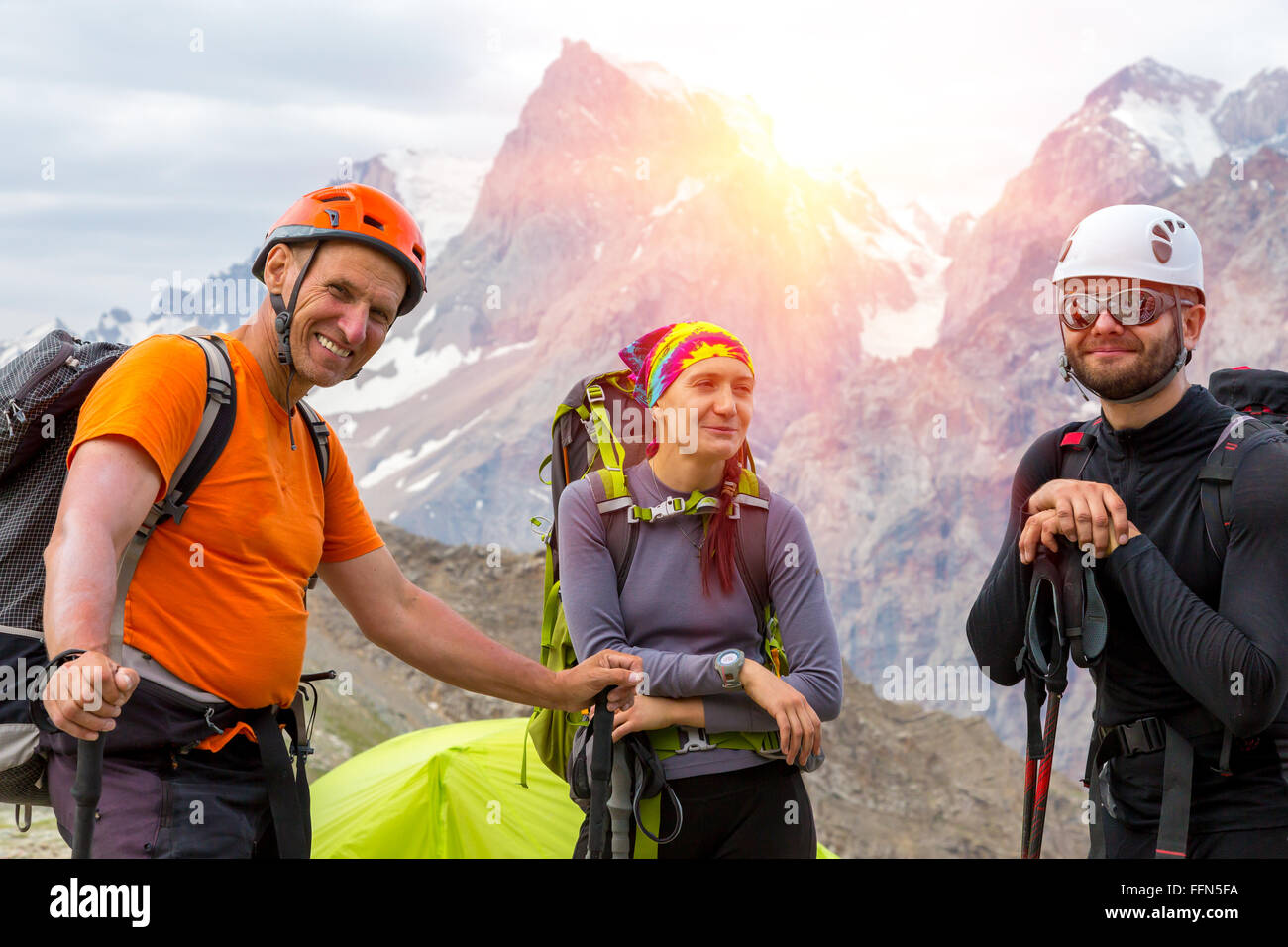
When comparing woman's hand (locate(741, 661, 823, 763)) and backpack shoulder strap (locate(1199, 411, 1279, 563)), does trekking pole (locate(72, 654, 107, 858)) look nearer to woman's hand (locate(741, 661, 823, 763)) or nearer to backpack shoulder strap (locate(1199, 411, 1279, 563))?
woman's hand (locate(741, 661, 823, 763))

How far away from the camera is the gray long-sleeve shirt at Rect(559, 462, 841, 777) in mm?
4203

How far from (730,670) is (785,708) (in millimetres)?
237

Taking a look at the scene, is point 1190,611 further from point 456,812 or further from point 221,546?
point 456,812

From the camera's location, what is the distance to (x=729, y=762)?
4215 millimetres

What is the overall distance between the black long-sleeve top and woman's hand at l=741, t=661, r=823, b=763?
686 millimetres

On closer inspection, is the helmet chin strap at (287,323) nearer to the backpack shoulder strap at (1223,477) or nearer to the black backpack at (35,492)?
the black backpack at (35,492)

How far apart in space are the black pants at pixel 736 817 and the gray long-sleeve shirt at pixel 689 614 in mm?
59

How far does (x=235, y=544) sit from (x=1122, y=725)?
2.81m

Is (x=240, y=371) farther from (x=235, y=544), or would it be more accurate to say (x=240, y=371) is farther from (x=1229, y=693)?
(x=1229, y=693)

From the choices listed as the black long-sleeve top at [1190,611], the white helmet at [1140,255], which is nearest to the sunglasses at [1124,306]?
the white helmet at [1140,255]

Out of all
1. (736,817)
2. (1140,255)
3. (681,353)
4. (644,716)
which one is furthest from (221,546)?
(1140,255)
